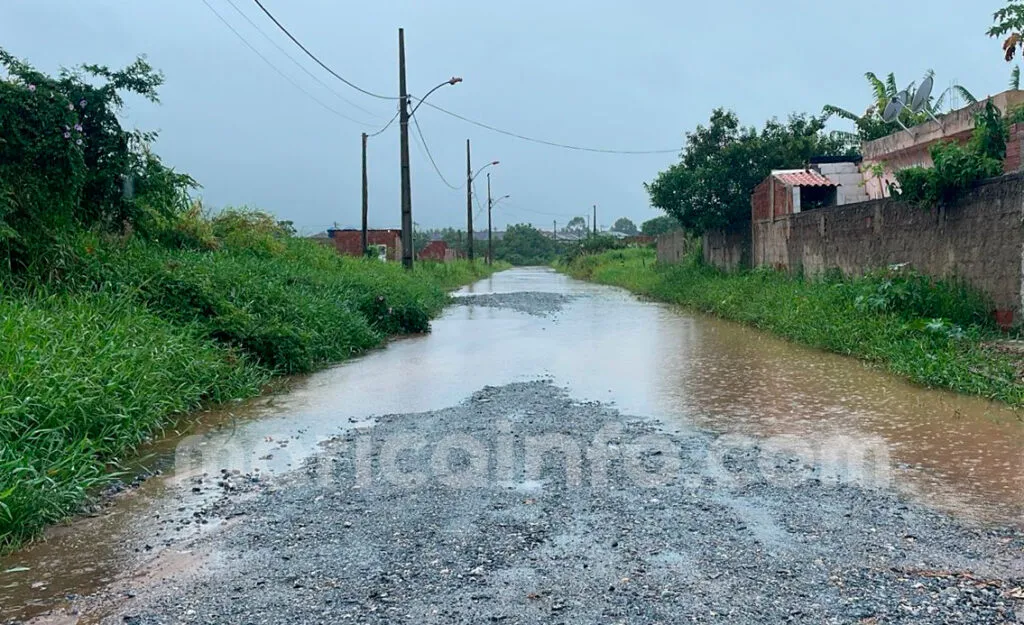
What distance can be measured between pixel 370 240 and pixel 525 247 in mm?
52695

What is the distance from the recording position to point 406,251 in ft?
73.2

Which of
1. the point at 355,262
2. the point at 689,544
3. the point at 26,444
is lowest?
the point at 689,544

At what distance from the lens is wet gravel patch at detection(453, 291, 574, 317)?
1875 centimetres

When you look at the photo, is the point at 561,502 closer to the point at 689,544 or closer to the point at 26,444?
the point at 689,544

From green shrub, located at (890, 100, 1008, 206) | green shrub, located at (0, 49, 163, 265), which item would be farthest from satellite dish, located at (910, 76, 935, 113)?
green shrub, located at (0, 49, 163, 265)

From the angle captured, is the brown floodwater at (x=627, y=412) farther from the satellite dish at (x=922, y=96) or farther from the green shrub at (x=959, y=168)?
the satellite dish at (x=922, y=96)

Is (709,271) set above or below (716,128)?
below

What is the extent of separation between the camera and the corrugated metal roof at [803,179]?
18375 millimetres

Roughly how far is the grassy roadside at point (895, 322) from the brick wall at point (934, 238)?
308mm

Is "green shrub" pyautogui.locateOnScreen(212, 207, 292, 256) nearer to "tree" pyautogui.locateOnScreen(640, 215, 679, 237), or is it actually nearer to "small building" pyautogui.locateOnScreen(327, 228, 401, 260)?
"small building" pyautogui.locateOnScreen(327, 228, 401, 260)

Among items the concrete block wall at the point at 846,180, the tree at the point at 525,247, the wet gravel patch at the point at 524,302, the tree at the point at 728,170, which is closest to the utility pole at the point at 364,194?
the wet gravel patch at the point at 524,302

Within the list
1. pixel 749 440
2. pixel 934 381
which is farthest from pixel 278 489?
pixel 934 381

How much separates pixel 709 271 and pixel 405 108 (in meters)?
10.1

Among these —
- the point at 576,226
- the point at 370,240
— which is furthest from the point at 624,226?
the point at 370,240
